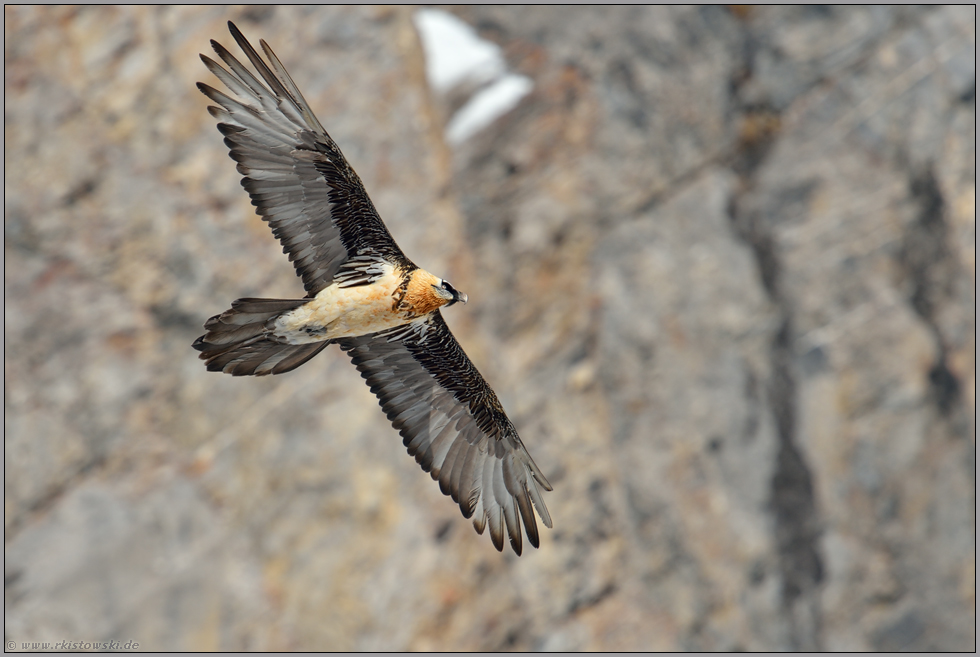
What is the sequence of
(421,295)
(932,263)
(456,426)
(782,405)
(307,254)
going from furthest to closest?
(932,263) → (782,405) → (456,426) → (307,254) → (421,295)

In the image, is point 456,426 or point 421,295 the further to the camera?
point 456,426

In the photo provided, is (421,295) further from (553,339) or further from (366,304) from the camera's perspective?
(553,339)

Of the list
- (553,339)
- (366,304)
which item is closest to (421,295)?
(366,304)

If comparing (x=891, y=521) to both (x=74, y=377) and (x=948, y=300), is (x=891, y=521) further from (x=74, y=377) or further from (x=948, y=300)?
(x=74, y=377)

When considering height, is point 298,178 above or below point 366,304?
above

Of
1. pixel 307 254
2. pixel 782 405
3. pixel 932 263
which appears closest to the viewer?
pixel 307 254

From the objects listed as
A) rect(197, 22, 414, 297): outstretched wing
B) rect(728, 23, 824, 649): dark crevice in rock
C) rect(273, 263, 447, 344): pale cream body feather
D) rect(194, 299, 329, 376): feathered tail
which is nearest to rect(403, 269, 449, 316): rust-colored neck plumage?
rect(273, 263, 447, 344): pale cream body feather
